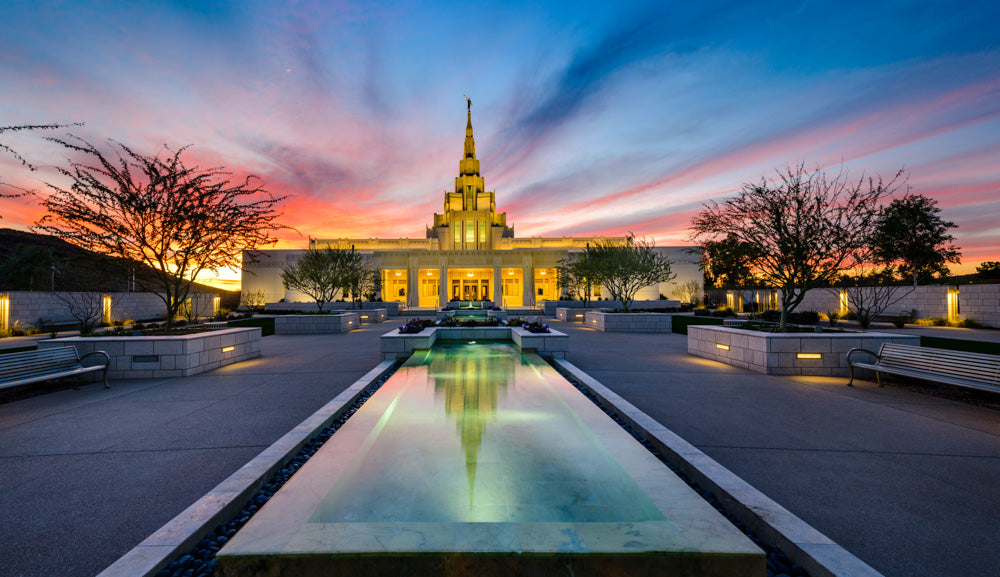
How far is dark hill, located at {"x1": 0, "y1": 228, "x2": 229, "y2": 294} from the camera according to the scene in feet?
33.8

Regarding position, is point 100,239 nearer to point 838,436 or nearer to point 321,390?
point 321,390

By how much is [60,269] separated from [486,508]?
40303 millimetres

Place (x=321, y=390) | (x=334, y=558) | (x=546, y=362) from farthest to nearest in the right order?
(x=546, y=362) < (x=321, y=390) < (x=334, y=558)

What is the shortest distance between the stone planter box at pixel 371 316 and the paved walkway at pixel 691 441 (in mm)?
17456

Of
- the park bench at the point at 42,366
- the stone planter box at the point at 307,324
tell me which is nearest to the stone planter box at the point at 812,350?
the park bench at the point at 42,366

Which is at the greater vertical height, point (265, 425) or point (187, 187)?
point (187, 187)

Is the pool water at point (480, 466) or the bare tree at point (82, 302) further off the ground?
the bare tree at point (82, 302)

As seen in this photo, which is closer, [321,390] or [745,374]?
[321,390]

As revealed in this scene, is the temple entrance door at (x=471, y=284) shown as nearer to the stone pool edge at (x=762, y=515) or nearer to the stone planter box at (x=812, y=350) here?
the stone planter box at (x=812, y=350)

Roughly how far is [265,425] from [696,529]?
18.5 feet

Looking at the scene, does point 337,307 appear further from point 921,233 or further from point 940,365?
point 921,233

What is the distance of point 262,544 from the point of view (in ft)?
8.31

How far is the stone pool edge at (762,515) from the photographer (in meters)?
2.52

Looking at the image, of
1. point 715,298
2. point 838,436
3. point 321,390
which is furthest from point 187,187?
point 715,298
